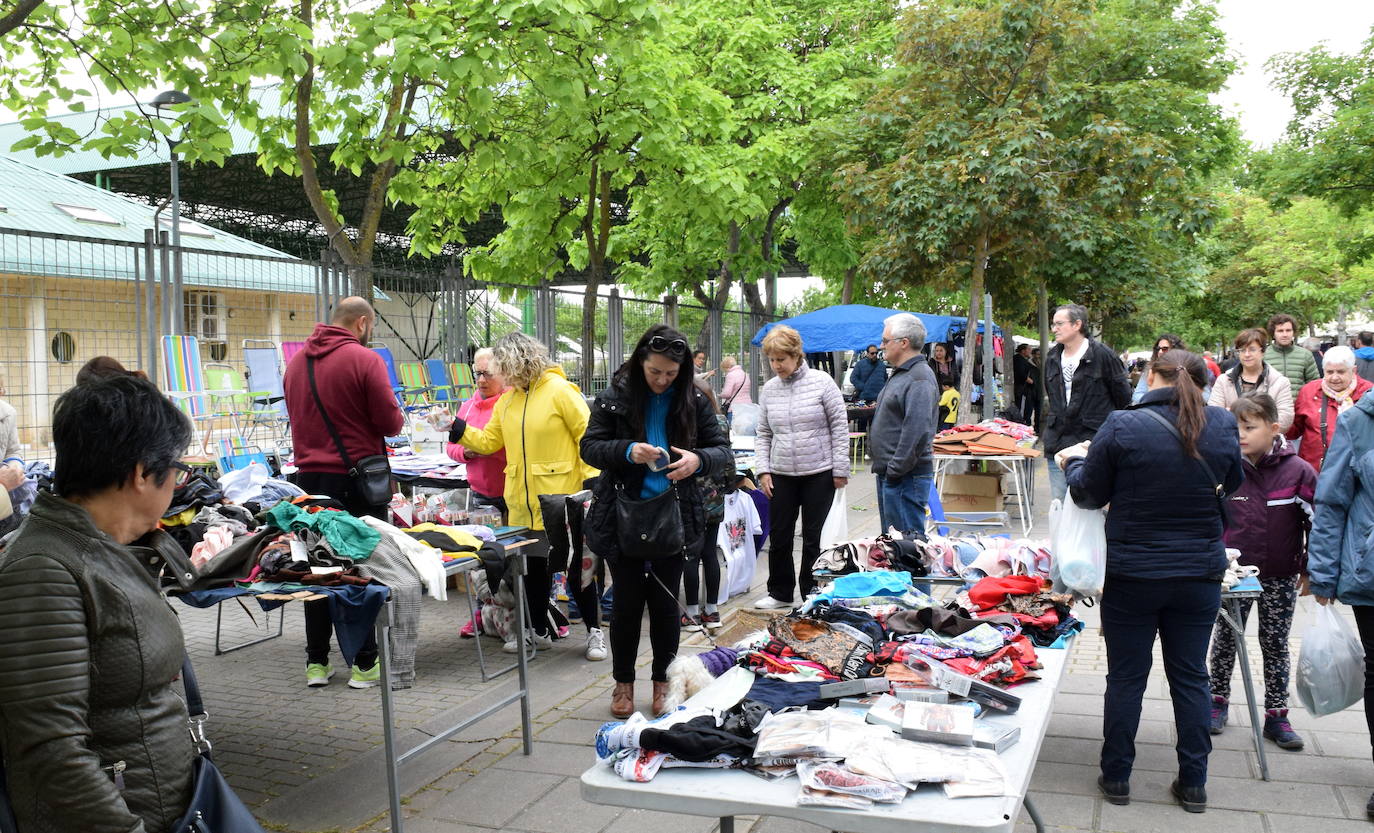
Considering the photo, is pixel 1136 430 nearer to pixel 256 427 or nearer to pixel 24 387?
pixel 24 387

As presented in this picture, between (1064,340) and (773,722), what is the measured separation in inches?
226

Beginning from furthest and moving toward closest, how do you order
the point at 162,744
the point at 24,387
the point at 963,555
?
1. the point at 24,387
2. the point at 963,555
3. the point at 162,744

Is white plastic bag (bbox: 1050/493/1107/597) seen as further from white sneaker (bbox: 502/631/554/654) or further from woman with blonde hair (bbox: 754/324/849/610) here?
white sneaker (bbox: 502/631/554/654)

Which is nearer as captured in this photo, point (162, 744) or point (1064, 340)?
point (162, 744)

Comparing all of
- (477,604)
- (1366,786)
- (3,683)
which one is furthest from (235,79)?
(1366,786)

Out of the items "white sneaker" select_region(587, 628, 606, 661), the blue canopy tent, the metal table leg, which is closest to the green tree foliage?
the blue canopy tent

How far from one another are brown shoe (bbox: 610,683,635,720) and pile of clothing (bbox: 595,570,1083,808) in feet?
3.83

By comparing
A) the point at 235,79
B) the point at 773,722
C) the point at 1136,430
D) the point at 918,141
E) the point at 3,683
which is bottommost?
the point at 773,722

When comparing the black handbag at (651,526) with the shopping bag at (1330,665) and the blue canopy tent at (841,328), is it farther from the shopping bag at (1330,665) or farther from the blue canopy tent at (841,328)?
the blue canopy tent at (841,328)

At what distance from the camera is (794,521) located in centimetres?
693

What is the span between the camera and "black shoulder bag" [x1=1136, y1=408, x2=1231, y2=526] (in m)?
3.83


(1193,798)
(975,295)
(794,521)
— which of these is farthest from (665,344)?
(975,295)

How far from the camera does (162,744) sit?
2.12m

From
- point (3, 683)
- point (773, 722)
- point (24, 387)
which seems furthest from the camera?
point (24, 387)
